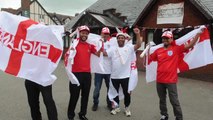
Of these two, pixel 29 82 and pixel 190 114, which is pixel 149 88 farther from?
pixel 29 82

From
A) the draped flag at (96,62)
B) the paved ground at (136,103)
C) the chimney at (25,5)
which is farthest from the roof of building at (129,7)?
the chimney at (25,5)

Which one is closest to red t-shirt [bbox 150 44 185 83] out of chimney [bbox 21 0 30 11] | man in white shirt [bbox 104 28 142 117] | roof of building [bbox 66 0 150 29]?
man in white shirt [bbox 104 28 142 117]

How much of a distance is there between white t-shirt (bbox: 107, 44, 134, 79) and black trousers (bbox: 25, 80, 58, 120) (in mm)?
1794

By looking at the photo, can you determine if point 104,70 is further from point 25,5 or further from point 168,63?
point 25,5

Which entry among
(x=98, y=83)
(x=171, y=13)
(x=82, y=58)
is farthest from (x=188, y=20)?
(x=82, y=58)

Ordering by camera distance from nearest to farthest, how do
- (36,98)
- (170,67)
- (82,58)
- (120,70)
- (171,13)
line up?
(36,98) < (170,67) < (82,58) < (120,70) < (171,13)

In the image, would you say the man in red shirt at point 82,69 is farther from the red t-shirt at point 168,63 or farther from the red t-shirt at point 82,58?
the red t-shirt at point 168,63

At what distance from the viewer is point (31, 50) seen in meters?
5.06

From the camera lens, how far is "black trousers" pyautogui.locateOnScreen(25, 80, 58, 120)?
502cm

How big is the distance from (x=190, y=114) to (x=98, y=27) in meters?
12.6

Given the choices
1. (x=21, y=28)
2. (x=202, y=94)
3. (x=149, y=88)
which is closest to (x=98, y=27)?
(x=149, y=88)

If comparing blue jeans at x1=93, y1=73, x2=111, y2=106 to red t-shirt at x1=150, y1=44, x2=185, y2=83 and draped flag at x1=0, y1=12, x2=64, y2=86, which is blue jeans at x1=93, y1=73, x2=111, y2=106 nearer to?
red t-shirt at x1=150, y1=44, x2=185, y2=83

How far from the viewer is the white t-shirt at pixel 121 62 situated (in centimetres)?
637

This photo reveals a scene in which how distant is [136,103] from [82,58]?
9.10ft
